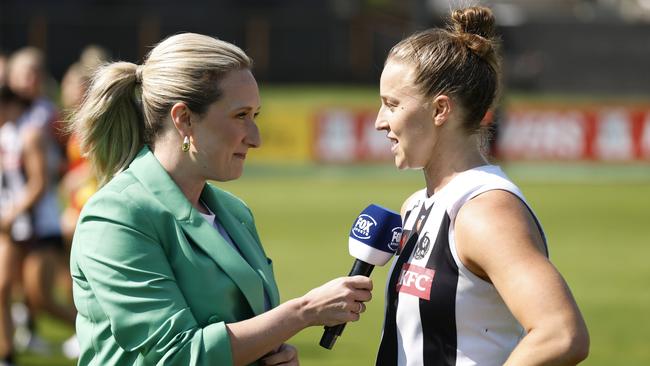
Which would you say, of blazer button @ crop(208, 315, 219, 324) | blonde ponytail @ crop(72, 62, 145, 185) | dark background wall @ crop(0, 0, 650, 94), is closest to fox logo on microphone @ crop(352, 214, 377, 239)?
blazer button @ crop(208, 315, 219, 324)

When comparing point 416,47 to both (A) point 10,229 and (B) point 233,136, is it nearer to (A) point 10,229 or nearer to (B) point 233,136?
(B) point 233,136

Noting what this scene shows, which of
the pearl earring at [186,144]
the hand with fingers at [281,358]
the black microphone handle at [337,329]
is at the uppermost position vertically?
the pearl earring at [186,144]

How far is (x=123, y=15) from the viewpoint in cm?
3941

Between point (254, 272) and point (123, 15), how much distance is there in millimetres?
36612

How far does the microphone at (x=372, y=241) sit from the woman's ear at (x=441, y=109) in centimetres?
33

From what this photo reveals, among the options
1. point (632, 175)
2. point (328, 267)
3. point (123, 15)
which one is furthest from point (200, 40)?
point (123, 15)

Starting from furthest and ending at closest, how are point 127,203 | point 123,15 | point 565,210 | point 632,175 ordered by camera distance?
point 123,15, point 632,175, point 565,210, point 127,203

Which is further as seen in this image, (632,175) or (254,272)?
(632,175)

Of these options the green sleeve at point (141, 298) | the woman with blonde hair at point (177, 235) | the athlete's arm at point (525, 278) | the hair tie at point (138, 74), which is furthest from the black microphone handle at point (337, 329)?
the hair tie at point (138, 74)

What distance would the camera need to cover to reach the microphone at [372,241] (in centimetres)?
376

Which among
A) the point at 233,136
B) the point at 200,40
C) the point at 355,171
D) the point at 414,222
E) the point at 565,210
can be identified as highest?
the point at 200,40

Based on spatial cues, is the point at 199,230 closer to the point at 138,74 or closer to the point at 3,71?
the point at 138,74

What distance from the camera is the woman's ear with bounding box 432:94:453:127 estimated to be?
12.0 feet

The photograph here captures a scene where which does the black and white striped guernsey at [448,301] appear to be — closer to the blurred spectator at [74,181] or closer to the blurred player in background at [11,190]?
the blurred spectator at [74,181]
